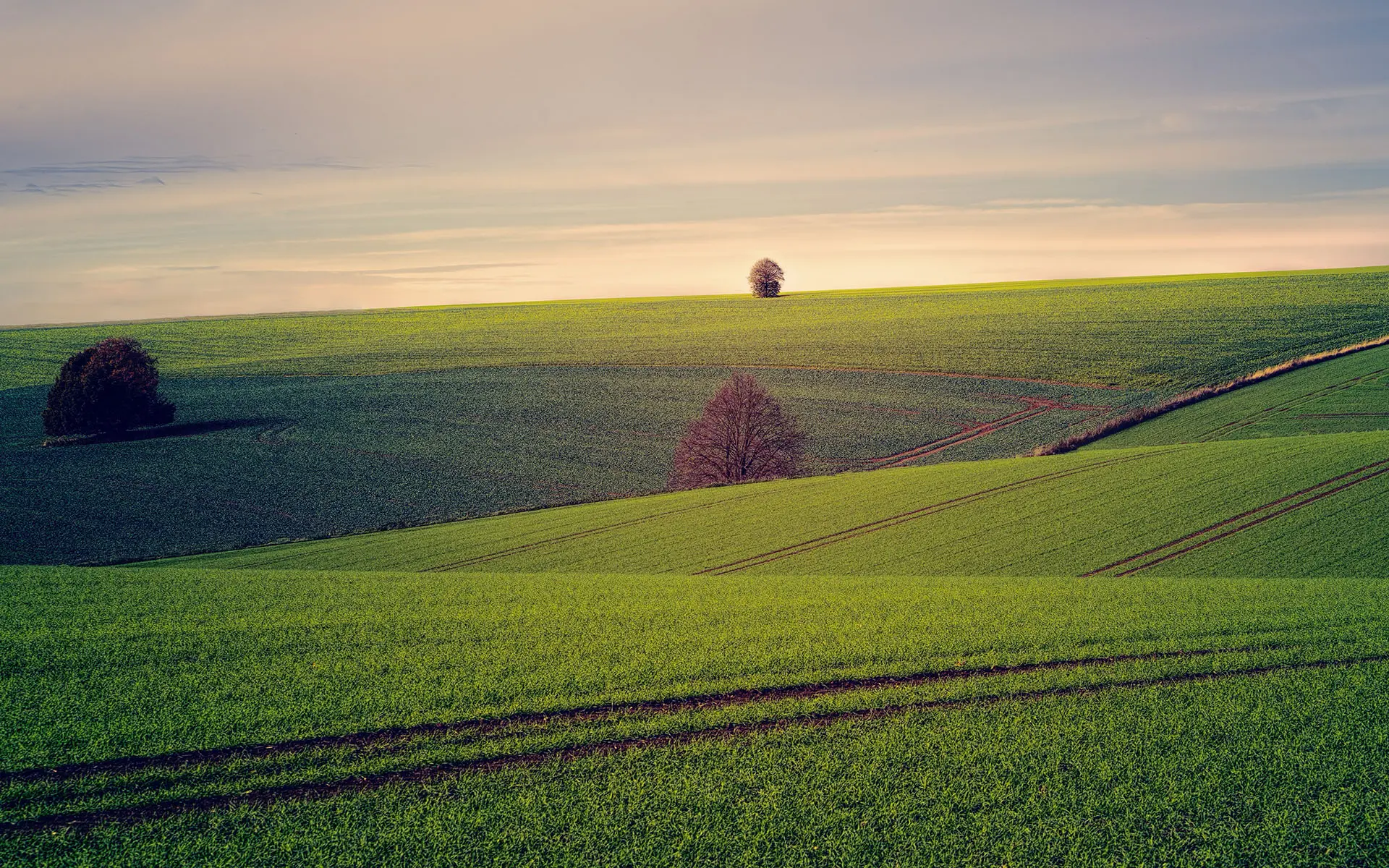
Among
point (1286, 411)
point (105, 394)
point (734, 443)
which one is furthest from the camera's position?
point (105, 394)

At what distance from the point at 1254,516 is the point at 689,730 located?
848 inches

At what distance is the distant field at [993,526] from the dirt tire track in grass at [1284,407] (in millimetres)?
8070

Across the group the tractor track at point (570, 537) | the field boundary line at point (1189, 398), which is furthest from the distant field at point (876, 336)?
the tractor track at point (570, 537)

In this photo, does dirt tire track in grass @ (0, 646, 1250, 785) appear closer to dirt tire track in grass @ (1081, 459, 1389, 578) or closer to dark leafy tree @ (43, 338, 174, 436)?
dirt tire track in grass @ (1081, 459, 1389, 578)

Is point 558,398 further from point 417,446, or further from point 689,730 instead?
point 689,730

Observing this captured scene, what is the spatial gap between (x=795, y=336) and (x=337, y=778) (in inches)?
2976

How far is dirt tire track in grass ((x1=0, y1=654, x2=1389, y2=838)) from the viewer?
7.27 metres

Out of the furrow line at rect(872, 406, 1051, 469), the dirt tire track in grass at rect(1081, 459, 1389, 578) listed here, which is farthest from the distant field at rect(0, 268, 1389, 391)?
the dirt tire track in grass at rect(1081, 459, 1389, 578)

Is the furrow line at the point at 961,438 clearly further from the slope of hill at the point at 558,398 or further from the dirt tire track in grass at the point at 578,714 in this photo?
the dirt tire track in grass at the point at 578,714

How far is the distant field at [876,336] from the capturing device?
2361 inches

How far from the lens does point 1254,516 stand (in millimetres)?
22500

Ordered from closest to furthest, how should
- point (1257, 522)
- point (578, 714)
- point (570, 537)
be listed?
point (578, 714)
point (1257, 522)
point (570, 537)

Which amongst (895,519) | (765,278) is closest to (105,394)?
(895,519)

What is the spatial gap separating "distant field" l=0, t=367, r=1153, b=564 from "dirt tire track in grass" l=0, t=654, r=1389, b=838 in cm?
2529
